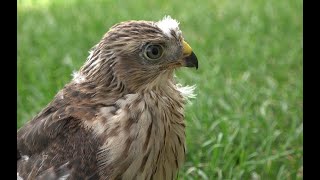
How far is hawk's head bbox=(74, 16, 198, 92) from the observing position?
337 centimetres

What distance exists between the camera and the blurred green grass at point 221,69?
4.76m

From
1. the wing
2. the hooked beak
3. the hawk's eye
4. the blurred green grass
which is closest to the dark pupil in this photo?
the hawk's eye

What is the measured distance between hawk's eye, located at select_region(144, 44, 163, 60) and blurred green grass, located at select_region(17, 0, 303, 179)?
1.37 metres

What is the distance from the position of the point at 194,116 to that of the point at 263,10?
3.56 meters

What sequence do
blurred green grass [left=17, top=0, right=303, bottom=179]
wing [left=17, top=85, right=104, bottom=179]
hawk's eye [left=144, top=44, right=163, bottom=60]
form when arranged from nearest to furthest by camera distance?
1. wing [left=17, top=85, right=104, bottom=179]
2. hawk's eye [left=144, top=44, right=163, bottom=60]
3. blurred green grass [left=17, top=0, right=303, bottom=179]

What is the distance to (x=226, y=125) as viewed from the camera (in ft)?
16.4

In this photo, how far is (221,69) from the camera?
650 centimetres

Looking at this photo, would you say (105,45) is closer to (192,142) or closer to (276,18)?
(192,142)

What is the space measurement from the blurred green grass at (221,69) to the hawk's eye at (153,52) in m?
1.37

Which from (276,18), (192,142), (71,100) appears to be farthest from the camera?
(276,18)

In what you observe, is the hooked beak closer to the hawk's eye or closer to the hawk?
the hawk

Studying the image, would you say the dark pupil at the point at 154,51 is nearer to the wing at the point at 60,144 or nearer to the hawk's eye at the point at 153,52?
the hawk's eye at the point at 153,52

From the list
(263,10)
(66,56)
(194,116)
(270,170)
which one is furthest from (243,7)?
(270,170)

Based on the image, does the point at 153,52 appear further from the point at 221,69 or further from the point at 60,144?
the point at 221,69
